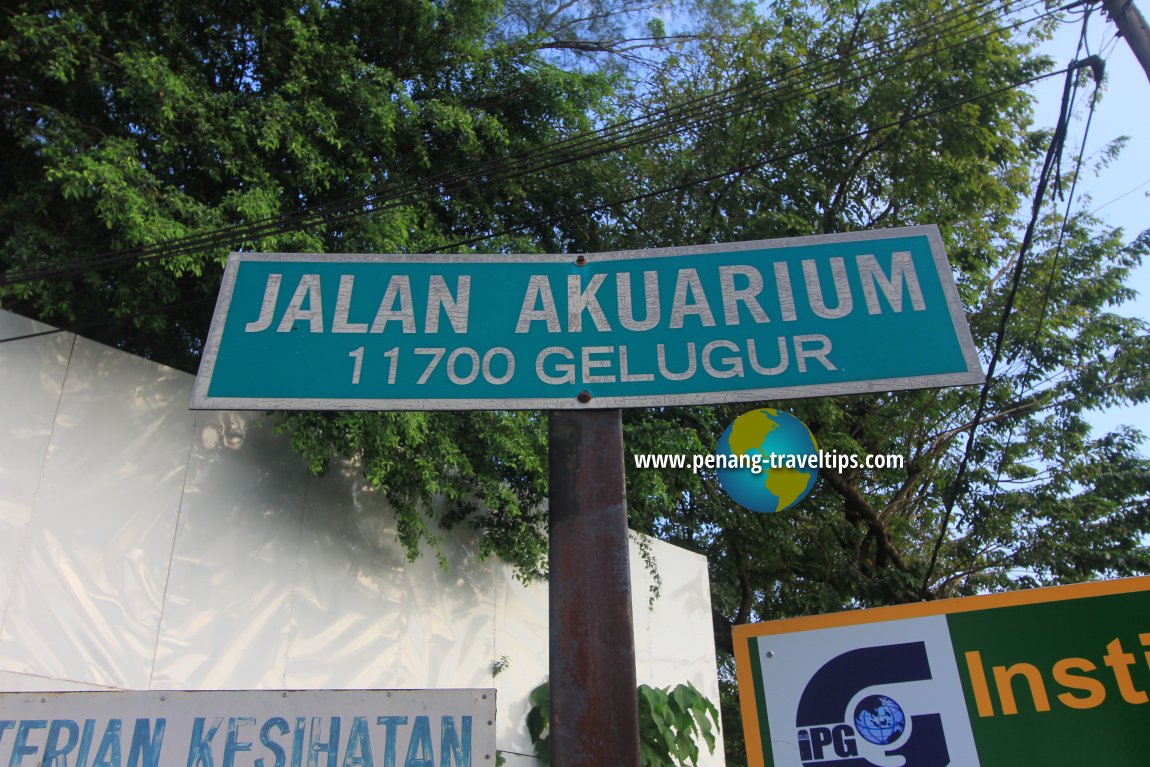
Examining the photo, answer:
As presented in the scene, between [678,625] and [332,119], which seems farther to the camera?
[678,625]

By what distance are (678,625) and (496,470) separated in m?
2.59

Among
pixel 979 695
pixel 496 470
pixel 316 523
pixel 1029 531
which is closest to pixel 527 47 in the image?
pixel 496 470

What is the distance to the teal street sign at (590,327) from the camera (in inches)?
81.7

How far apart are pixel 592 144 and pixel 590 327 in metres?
6.50

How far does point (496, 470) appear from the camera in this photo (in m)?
7.23

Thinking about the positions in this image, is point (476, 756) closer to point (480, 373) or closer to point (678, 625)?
Result: point (480, 373)

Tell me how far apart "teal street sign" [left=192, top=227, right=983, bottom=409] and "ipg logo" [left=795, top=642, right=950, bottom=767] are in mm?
557

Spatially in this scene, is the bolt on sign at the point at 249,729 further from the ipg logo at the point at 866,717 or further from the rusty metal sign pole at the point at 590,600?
the ipg logo at the point at 866,717

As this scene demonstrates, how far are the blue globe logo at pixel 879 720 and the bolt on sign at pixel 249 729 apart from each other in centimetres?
74

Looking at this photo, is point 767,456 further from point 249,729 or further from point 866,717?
point 249,729

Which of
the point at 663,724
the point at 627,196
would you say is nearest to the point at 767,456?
the point at 663,724

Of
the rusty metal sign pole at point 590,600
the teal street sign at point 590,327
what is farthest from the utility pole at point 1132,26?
the rusty metal sign pole at point 590,600

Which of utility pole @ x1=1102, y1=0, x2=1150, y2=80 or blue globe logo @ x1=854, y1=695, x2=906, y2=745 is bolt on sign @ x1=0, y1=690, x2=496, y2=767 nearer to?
blue globe logo @ x1=854, y1=695, x2=906, y2=745

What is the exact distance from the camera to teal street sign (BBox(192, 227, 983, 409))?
2076 millimetres
